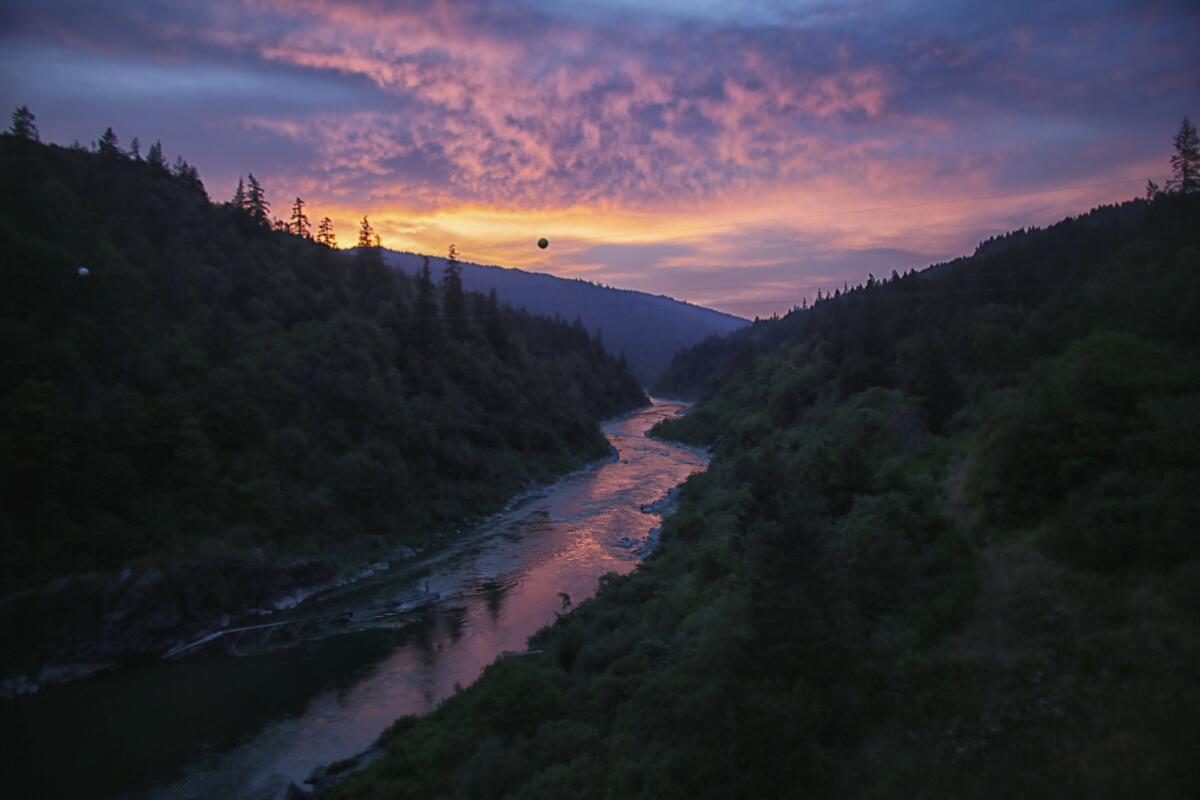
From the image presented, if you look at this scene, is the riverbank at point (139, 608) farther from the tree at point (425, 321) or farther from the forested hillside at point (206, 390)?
the tree at point (425, 321)

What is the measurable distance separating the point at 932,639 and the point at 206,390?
34164 millimetres

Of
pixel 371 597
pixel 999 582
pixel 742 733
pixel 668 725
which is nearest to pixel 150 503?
pixel 371 597

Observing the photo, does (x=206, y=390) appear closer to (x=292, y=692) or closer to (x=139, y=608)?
(x=139, y=608)

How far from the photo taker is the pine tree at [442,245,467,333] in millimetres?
64625

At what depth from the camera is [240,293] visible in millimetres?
47188

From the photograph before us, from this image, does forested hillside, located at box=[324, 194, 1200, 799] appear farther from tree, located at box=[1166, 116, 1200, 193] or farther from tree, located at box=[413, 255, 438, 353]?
tree, located at box=[413, 255, 438, 353]

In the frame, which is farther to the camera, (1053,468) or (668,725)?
(1053,468)

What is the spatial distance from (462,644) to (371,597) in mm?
7333

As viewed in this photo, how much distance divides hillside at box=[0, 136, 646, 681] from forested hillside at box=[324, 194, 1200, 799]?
1776 centimetres

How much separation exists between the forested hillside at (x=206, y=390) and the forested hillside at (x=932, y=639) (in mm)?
18615

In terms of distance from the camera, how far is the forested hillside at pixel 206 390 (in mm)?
27062

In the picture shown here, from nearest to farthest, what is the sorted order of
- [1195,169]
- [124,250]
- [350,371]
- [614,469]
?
[1195,169]
[124,250]
[350,371]
[614,469]

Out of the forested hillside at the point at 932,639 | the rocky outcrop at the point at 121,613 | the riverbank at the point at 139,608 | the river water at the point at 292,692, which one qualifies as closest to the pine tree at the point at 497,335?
the river water at the point at 292,692

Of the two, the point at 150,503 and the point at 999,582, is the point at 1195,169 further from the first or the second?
the point at 150,503
